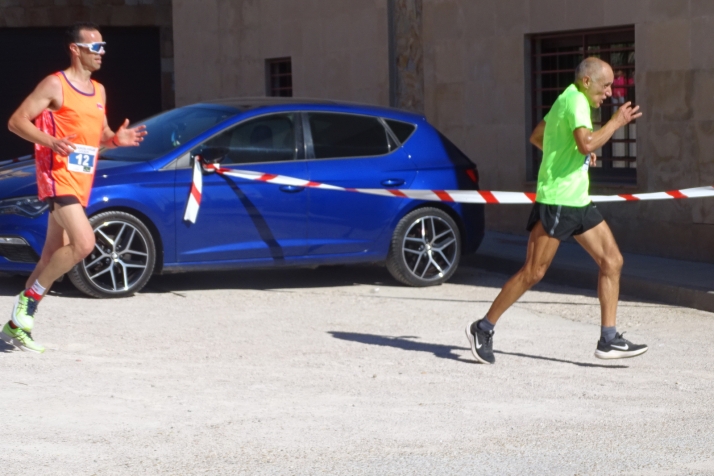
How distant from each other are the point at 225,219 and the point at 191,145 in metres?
0.65

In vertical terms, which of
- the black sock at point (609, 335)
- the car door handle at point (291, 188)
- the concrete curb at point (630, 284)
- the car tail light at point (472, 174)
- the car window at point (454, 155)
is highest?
the car window at point (454, 155)

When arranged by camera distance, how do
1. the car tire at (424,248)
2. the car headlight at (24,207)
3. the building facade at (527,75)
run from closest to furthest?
the car headlight at (24,207) → the car tire at (424,248) → the building facade at (527,75)

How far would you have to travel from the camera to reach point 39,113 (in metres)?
7.13

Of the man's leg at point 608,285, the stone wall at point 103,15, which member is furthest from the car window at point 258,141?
the stone wall at point 103,15

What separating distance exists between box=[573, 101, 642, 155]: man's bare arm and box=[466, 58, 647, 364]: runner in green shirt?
1 centimetres

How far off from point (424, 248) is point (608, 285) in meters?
3.55

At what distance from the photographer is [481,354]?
728 cm

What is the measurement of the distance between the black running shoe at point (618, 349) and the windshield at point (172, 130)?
4.07m

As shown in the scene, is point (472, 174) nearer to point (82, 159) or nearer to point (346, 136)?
point (346, 136)

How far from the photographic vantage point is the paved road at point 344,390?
5172 millimetres

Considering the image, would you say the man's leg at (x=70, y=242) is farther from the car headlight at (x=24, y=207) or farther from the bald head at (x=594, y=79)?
the bald head at (x=594, y=79)

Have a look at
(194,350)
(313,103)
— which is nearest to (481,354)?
(194,350)

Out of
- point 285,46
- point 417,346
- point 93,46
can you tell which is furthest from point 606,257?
point 285,46

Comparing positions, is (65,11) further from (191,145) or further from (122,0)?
(191,145)
